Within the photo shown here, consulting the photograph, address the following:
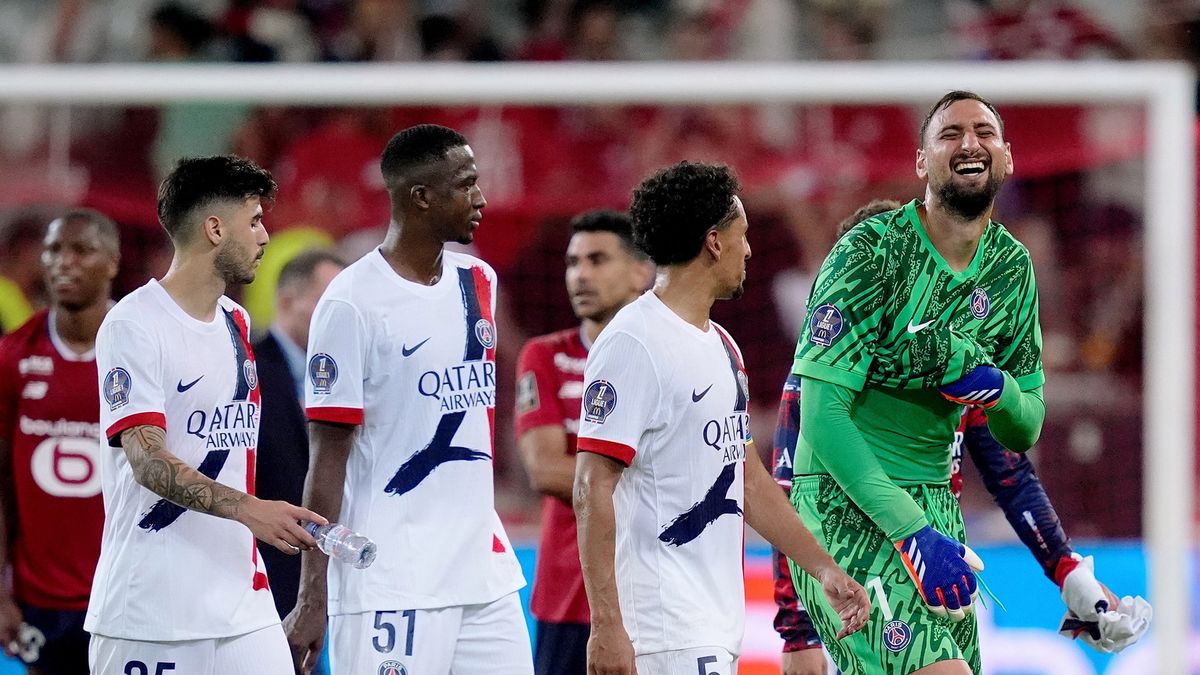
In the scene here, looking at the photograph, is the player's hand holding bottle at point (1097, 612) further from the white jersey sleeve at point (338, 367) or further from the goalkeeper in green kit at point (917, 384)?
the white jersey sleeve at point (338, 367)

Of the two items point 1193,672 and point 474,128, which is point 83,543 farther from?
point 1193,672

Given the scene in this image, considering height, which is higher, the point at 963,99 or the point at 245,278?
the point at 963,99

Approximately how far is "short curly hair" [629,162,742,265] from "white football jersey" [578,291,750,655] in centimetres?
15

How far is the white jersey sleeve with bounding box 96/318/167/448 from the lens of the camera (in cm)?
440

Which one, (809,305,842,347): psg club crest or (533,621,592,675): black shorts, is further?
(533,621,592,675): black shorts

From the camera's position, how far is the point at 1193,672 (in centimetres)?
798

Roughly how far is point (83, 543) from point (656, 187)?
3.06 m

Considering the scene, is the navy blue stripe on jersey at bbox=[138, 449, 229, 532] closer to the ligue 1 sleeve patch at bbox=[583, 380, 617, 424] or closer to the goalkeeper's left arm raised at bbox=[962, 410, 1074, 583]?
the ligue 1 sleeve patch at bbox=[583, 380, 617, 424]

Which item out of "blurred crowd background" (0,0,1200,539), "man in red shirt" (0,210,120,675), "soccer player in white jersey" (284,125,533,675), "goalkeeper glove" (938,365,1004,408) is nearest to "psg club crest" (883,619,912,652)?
"goalkeeper glove" (938,365,1004,408)

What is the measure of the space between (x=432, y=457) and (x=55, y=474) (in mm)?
2399

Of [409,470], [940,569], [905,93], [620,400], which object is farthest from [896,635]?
[905,93]

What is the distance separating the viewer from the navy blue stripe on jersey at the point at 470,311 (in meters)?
4.65

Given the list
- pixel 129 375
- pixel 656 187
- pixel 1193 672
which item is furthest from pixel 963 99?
pixel 1193 672

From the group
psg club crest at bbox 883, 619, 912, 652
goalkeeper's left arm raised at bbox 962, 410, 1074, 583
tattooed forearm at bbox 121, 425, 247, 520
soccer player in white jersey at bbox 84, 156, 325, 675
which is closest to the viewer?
tattooed forearm at bbox 121, 425, 247, 520
